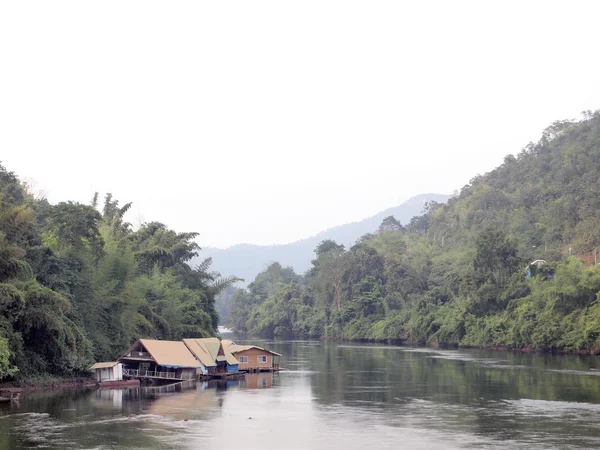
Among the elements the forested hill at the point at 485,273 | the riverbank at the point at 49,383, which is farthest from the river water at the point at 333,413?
the forested hill at the point at 485,273

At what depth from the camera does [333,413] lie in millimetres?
33250

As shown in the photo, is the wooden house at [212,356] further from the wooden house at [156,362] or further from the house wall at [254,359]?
the wooden house at [156,362]

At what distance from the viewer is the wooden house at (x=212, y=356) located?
4781cm

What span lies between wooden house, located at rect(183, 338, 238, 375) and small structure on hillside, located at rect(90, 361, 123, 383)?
6686mm

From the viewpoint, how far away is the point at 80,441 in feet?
86.3

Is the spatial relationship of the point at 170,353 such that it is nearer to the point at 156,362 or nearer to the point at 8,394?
the point at 156,362

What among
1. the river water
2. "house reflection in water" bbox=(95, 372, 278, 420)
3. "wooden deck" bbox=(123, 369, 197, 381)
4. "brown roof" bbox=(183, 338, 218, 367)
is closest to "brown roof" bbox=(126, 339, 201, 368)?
"brown roof" bbox=(183, 338, 218, 367)

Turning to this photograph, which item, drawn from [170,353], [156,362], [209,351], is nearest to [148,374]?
[156,362]

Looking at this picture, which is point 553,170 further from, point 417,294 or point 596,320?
point 596,320

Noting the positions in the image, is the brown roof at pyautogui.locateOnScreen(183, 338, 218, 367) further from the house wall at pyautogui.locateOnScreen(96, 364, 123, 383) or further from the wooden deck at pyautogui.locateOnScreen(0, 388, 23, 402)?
the wooden deck at pyautogui.locateOnScreen(0, 388, 23, 402)

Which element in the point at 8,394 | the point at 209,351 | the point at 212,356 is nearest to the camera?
the point at 8,394

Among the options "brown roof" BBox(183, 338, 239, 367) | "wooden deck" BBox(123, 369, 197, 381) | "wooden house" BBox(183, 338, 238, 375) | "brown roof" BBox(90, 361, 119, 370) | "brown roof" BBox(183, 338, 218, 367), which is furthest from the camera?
"brown roof" BBox(183, 338, 239, 367)

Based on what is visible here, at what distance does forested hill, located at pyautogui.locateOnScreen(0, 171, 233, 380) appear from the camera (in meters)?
35.9

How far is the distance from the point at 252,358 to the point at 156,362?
10453mm
